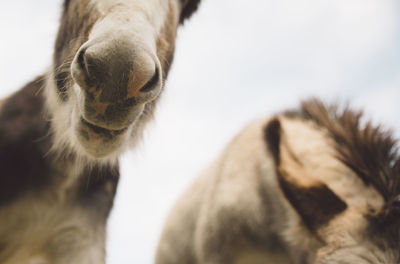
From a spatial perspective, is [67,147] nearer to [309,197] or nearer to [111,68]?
[111,68]

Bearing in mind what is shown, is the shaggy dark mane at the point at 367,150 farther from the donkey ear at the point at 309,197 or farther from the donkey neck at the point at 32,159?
the donkey neck at the point at 32,159

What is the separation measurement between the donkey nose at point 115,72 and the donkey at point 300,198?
1567 mm

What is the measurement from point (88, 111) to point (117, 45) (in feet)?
0.91

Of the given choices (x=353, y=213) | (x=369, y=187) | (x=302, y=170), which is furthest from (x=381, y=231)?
(x=302, y=170)

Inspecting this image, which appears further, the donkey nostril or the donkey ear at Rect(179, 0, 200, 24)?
the donkey ear at Rect(179, 0, 200, 24)

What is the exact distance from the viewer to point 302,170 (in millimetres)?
2912

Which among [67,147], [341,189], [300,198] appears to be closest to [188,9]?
[67,147]

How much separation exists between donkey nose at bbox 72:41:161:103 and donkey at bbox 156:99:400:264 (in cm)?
157

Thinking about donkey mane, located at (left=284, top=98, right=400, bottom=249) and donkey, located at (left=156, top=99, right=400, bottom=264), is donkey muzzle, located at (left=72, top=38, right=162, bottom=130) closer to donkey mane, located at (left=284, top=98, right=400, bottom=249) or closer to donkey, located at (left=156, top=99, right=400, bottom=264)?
donkey, located at (left=156, top=99, right=400, bottom=264)

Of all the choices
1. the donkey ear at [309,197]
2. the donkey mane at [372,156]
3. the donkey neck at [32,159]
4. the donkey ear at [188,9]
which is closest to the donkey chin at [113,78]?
the donkey neck at [32,159]

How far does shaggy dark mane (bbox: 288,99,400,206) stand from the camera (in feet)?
9.41

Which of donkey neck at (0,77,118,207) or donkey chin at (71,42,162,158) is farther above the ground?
donkey chin at (71,42,162,158)

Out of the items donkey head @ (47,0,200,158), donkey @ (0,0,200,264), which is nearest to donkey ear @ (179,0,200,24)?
donkey @ (0,0,200,264)

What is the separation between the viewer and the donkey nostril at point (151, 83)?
1.38 meters
